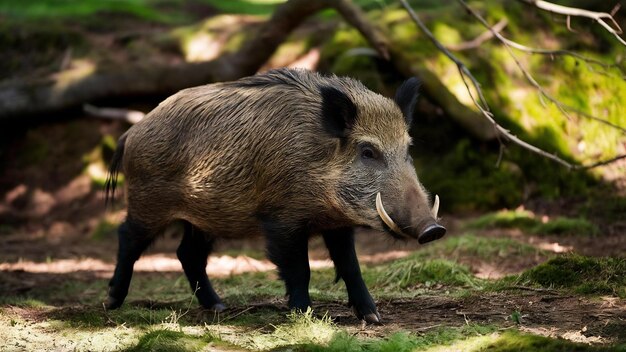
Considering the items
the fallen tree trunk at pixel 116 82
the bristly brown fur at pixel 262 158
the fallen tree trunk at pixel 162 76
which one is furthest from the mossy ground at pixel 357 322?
the fallen tree trunk at pixel 116 82

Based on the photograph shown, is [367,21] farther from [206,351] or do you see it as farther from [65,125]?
[206,351]

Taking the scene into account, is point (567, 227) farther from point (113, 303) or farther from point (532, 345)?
point (532, 345)

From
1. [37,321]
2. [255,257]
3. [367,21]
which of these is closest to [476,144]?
[367,21]

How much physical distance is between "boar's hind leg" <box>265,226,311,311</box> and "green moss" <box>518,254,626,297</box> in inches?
72.5

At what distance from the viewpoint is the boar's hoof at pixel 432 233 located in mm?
Answer: 4965

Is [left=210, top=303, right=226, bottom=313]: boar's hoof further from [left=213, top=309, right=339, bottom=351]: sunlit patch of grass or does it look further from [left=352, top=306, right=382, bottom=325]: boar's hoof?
[left=352, top=306, right=382, bottom=325]: boar's hoof

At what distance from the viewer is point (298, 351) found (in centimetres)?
452

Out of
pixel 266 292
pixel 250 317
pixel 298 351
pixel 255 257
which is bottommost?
pixel 255 257

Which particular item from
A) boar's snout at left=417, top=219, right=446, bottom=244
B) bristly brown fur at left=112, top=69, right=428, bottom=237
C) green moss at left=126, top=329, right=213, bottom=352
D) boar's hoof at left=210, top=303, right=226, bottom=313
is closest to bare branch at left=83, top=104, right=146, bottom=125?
bristly brown fur at left=112, top=69, right=428, bottom=237

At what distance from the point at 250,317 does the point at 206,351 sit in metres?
1.37

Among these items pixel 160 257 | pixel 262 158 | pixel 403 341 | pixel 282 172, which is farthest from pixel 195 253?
pixel 160 257

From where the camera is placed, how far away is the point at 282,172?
583 cm

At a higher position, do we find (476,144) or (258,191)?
(258,191)

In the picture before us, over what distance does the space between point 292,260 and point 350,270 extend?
46cm
